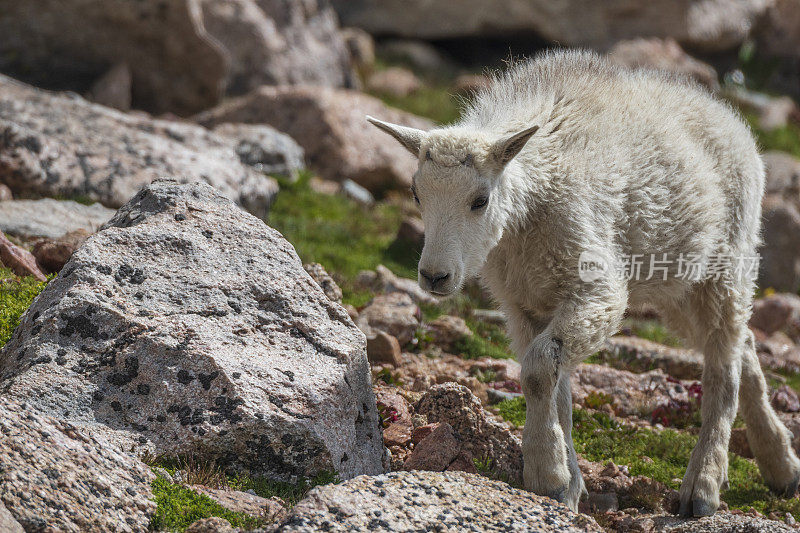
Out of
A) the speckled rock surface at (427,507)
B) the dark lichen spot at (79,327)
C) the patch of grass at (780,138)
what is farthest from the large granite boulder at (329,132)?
the speckled rock surface at (427,507)

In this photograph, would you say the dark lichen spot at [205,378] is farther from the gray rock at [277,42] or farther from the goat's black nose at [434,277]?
the gray rock at [277,42]

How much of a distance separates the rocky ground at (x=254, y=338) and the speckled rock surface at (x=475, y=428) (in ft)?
0.06

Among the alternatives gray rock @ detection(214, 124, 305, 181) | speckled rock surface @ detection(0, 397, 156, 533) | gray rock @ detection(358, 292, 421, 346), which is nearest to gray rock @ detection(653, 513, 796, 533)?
speckled rock surface @ detection(0, 397, 156, 533)

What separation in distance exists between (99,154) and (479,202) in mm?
6104

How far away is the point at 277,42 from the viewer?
1797 cm

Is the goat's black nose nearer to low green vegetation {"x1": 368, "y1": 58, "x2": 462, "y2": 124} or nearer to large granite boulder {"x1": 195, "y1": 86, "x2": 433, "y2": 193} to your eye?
large granite boulder {"x1": 195, "y1": 86, "x2": 433, "y2": 193}

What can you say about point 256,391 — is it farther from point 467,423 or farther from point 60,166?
point 60,166

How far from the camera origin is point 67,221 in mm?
9195

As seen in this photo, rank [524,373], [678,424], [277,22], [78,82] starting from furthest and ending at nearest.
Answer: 1. [277,22]
2. [78,82]
3. [678,424]
4. [524,373]

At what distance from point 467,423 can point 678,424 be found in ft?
10.8

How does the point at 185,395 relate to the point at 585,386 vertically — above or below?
below

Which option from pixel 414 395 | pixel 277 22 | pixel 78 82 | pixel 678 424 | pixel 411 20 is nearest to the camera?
pixel 414 395

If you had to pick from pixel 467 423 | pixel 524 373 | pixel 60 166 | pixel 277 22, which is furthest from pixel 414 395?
pixel 277 22

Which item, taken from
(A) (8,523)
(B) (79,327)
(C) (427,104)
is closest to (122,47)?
(C) (427,104)
